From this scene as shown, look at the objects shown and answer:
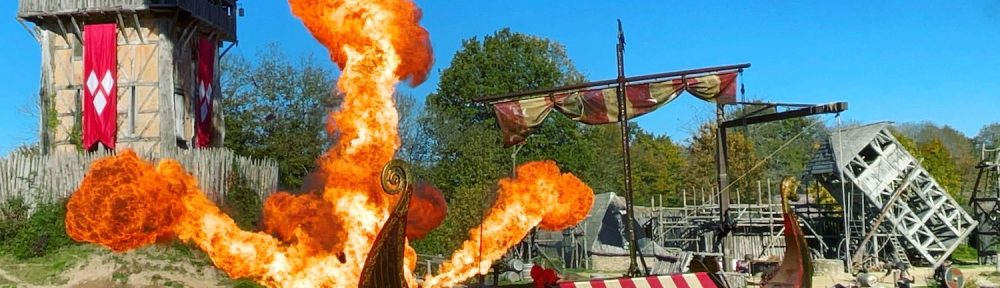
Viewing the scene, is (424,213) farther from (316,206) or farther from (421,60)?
(421,60)

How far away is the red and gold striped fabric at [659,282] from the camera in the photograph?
10531 mm

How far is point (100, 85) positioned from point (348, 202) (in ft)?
54.0

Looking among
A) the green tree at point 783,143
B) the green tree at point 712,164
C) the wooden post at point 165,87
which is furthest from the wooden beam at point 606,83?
the green tree at point 783,143

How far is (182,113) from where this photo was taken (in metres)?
27.7

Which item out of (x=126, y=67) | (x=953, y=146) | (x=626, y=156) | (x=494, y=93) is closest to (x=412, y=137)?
(x=494, y=93)

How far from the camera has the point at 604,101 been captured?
15797 millimetres

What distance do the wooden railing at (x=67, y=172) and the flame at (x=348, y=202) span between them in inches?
136

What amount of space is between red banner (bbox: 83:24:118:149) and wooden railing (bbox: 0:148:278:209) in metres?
2.94

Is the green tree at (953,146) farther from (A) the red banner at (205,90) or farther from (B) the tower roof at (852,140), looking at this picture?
(A) the red banner at (205,90)

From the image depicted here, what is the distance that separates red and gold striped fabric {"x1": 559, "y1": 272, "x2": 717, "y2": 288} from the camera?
10.5 m

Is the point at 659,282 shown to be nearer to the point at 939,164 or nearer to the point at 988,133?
the point at 939,164

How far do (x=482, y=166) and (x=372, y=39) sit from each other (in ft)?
62.5

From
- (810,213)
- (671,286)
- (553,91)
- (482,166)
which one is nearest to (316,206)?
(553,91)

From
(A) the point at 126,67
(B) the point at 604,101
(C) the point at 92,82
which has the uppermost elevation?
(A) the point at 126,67
